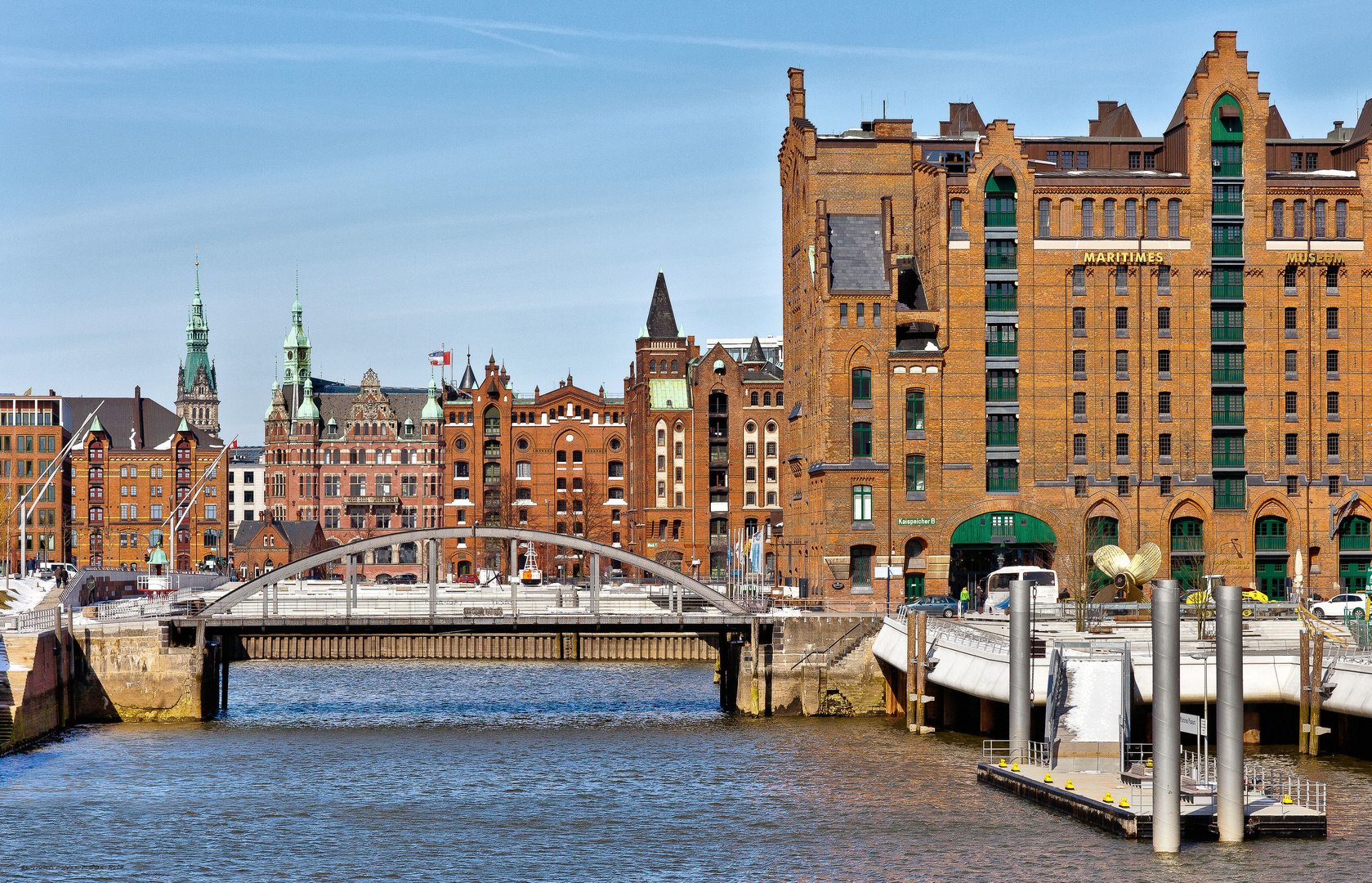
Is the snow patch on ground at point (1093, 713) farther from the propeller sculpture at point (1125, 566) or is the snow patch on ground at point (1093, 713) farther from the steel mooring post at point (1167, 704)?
the propeller sculpture at point (1125, 566)

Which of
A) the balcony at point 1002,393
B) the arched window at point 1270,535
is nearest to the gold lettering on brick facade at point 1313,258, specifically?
the arched window at point 1270,535

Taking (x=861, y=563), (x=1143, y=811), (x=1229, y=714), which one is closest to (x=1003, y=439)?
(x=861, y=563)

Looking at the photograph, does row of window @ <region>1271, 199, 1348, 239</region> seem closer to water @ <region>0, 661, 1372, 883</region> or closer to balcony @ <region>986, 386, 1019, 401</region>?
balcony @ <region>986, 386, 1019, 401</region>

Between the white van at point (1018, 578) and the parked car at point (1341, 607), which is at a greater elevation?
the white van at point (1018, 578)

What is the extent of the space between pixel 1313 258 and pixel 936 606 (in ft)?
106

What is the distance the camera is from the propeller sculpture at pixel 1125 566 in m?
83.2

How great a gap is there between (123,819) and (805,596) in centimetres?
5508

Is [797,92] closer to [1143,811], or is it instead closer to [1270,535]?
[1270,535]

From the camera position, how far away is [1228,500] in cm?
9969

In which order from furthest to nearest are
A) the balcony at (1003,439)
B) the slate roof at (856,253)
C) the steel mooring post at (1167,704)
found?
the slate roof at (856,253), the balcony at (1003,439), the steel mooring post at (1167,704)

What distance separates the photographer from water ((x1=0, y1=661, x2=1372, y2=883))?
4309 cm

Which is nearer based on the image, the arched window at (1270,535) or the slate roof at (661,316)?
the arched window at (1270,535)

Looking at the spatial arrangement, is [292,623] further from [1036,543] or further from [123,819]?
[1036,543]

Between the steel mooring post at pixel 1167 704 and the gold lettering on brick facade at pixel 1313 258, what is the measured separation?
6210 cm
